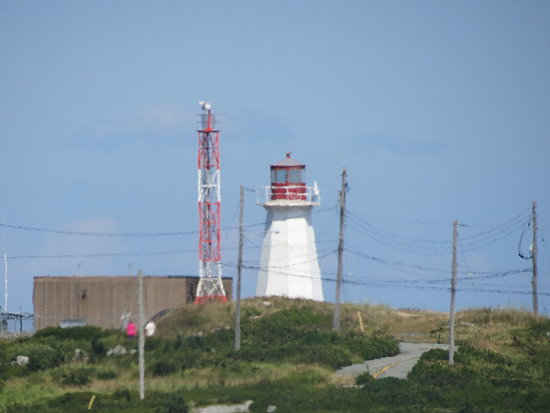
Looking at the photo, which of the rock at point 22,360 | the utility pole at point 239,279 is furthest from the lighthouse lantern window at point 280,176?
the rock at point 22,360

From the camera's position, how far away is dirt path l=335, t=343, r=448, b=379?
43.9 m

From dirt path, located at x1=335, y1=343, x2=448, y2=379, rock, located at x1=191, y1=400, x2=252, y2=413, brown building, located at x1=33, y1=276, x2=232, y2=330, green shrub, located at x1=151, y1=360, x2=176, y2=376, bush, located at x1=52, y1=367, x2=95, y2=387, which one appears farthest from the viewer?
brown building, located at x1=33, y1=276, x2=232, y2=330

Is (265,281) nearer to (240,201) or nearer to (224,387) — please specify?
(240,201)

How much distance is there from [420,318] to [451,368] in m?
23.9

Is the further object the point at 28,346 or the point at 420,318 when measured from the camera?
the point at 420,318

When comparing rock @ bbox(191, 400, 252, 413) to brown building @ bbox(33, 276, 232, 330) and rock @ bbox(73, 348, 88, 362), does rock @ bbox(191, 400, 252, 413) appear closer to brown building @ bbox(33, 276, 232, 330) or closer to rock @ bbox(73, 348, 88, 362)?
rock @ bbox(73, 348, 88, 362)

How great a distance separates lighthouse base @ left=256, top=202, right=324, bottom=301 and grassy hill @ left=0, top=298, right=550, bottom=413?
2.93 m

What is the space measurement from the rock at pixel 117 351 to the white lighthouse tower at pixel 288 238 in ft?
64.6

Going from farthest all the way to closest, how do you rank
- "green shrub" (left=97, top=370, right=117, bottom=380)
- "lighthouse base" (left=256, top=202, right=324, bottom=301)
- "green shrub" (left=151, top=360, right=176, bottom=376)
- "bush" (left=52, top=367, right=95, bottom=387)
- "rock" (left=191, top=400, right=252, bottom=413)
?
"lighthouse base" (left=256, top=202, right=324, bottom=301)
"green shrub" (left=151, top=360, right=176, bottom=376)
"green shrub" (left=97, top=370, right=117, bottom=380)
"bush" (left=52, top=367, right=95, bottom=387)
"rock" (left=191, top=400, right=252, bottom=413)

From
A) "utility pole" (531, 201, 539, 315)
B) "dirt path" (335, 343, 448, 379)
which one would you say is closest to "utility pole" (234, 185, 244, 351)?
"dirt path" (335, 343, 448, 379)

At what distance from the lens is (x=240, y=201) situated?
2040 inches

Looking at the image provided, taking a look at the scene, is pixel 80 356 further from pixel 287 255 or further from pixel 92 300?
pixel 287 255

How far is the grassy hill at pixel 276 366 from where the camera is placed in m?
36.0

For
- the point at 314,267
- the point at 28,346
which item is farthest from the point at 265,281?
the point at 28,346
